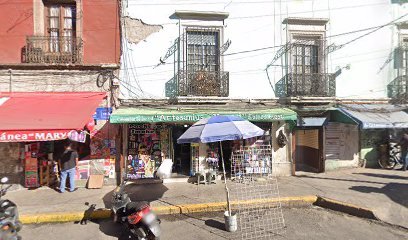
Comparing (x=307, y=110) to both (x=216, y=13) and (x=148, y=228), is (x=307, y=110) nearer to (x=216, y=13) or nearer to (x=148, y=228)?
(x=216, y=13)

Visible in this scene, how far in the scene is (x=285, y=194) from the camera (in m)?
8.52

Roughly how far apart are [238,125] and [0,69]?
8352 mm

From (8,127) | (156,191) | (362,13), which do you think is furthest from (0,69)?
(362,13)

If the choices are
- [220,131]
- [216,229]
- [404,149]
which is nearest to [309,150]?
[404,149]

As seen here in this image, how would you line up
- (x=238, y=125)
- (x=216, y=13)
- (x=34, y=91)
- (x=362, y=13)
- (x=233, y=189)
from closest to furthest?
1. (x=238, y=125)
2. (x=233, y=189)
3. (x=34, y=91)
4. (x=216, y=13)
5. (x=362, y=13)

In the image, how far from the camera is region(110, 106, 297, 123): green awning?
9094 millimetres

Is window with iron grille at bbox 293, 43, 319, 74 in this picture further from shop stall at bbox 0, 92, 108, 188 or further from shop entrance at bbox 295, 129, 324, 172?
shop stall at bbox 0, 92, 108, 188

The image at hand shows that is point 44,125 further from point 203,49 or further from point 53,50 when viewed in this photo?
point 203,49

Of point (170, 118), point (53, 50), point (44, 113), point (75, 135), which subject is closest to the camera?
point (75, 135)

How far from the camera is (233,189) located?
9086 mm

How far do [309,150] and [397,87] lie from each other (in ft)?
14.1

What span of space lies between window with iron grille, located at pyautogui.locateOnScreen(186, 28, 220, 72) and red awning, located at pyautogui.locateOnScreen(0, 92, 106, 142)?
134 inches

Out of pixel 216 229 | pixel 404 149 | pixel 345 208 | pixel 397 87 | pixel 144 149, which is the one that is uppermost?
pixel 397 87

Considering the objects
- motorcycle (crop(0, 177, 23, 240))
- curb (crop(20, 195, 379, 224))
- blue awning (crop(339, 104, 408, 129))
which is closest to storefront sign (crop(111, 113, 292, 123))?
curb (crop(20, 195, 379, 224))
